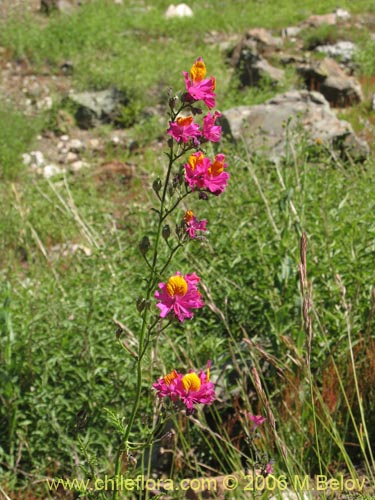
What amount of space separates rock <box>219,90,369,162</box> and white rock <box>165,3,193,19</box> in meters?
5.36

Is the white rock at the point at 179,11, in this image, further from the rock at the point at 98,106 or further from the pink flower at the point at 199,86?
the pink flower at the point at 199,86

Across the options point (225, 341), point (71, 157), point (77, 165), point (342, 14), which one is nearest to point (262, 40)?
point (342, 14)

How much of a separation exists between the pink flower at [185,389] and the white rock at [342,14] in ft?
38.8

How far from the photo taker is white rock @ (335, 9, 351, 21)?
1221 centimetres

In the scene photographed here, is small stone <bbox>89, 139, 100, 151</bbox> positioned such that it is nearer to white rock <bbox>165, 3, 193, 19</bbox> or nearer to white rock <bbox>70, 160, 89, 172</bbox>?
white rock <bbox>70, 160, 89, 172</bbox>

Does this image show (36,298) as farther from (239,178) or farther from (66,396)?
(239,178)

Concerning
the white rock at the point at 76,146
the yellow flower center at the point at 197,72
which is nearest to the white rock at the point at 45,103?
the white rock at the point at 76,146

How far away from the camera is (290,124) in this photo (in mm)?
6016

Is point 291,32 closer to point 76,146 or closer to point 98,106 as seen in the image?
point 98,106

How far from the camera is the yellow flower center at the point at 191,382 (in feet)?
5.11

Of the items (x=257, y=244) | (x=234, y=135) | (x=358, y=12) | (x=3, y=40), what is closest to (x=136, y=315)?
(x=257, y=244)

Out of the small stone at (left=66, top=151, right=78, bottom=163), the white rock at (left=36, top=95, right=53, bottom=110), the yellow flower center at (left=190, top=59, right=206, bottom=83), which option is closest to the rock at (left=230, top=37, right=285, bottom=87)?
the white rock at (left=36, top=95, right=53, bottom=110)

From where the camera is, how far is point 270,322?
2.88m

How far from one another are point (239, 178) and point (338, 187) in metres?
0.68
